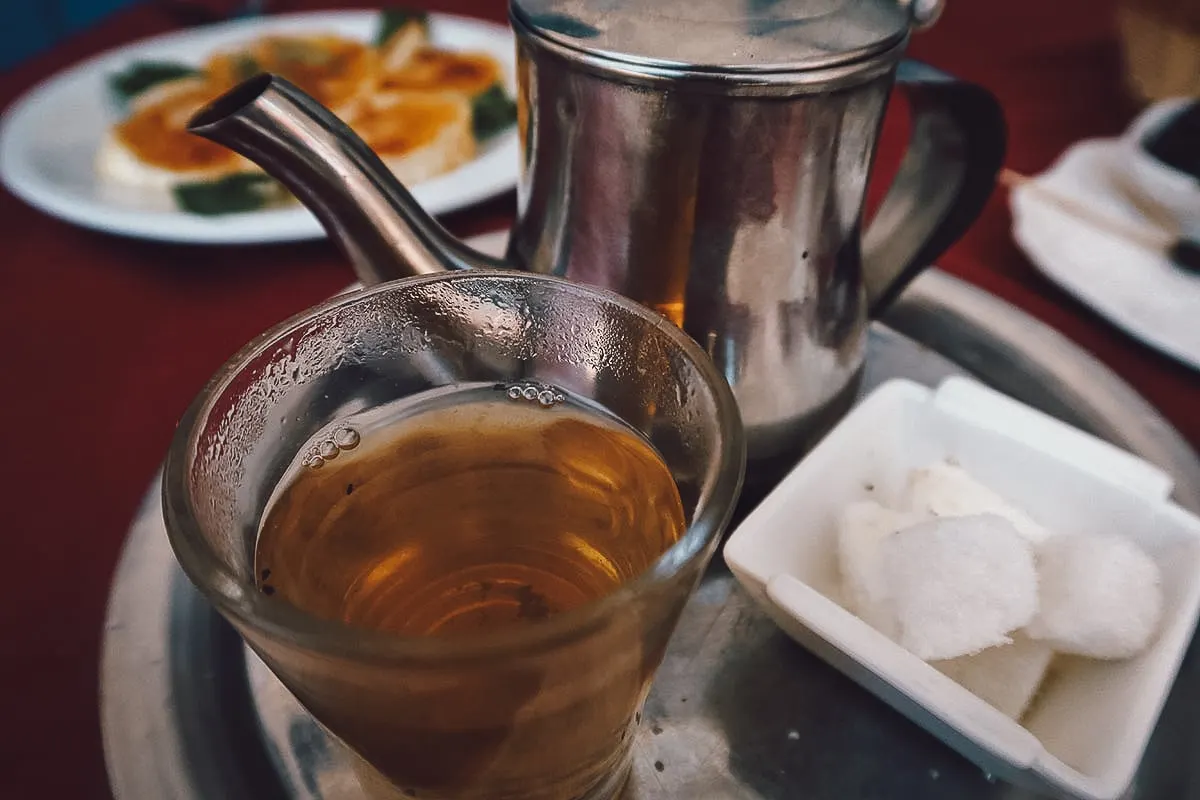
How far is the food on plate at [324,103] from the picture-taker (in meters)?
0.86

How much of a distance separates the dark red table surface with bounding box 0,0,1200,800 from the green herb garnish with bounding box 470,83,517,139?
14 cm

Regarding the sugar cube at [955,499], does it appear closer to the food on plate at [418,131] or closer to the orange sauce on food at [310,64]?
the food on plate at [418,131]

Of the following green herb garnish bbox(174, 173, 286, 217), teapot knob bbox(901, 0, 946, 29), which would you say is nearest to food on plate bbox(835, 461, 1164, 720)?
teapot knob bbox(901, 0, 946, 29)

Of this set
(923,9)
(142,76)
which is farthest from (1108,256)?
(142,76)

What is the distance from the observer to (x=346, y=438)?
0.42 m

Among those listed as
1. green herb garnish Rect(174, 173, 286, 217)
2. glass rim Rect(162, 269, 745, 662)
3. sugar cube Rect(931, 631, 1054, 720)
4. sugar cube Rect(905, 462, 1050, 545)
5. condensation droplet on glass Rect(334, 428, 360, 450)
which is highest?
glass rim Rect(162, 269, 745, 662)

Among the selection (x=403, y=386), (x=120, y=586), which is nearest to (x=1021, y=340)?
(x=403, y=386)

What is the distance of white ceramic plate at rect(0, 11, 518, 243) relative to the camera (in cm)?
76

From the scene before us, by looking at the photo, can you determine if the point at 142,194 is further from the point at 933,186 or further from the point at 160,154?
the point at 933,186

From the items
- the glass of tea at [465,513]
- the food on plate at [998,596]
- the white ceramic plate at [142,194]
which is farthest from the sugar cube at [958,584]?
the white ceramic plate at [142,194]

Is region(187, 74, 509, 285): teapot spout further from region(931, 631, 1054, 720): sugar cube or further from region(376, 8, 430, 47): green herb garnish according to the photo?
region(376, 8, 430, 47): green herb garnish

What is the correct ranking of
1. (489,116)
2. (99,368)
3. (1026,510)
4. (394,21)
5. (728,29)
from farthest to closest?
1. (394,21)
2. (489,116)
3. (99,368)
4. (1026,510)
5. (728,29)

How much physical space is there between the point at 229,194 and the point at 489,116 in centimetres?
29

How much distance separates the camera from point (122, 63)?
1.05 m
